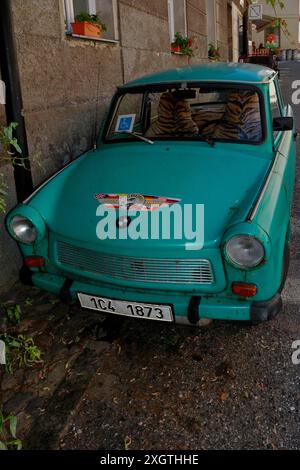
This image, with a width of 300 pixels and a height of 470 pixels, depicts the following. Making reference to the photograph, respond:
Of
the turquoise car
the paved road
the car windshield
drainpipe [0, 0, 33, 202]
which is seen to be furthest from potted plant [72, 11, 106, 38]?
the paved road

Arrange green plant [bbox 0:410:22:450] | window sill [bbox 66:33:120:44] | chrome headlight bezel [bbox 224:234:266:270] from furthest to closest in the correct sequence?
window sill [bbox 66:33:120:44], chrome headlight bezel [bbox 224:234:266:270], green plant [bbox 0:410:22:450]

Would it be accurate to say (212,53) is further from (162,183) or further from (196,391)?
(196,391)

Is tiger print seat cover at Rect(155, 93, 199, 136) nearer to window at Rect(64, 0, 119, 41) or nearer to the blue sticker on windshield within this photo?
the blue sticker on windshield

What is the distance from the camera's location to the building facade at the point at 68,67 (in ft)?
13.7

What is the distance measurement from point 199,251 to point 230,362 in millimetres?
786

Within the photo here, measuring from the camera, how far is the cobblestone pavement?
2254 millimetres

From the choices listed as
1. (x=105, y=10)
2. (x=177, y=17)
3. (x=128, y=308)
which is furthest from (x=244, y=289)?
(x=177, y=17)

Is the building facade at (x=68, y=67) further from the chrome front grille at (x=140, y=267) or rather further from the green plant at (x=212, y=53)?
the green plant at (x=212, y=53)

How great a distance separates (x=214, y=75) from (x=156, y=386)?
256cm

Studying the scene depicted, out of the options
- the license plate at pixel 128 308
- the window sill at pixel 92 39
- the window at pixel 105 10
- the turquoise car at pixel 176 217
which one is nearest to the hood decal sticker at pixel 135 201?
the turquoise car at pixel 176 217

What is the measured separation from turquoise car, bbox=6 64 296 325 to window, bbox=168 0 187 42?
6.99m

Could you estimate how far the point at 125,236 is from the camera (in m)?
2.67

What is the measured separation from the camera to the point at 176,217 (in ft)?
8.84

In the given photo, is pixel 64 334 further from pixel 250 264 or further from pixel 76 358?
pixel 250 264
